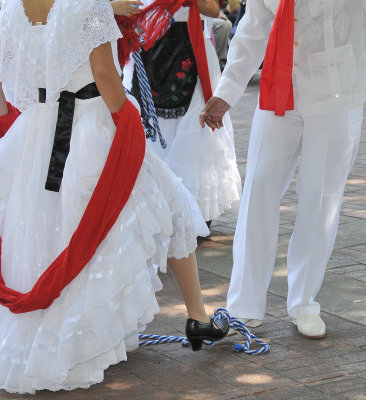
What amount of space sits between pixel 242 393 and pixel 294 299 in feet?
3.20

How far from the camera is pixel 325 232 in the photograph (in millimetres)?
4816

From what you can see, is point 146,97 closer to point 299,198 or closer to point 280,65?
point 280,65

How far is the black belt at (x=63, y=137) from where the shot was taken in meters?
4.18

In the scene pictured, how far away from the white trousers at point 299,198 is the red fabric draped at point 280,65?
105mm

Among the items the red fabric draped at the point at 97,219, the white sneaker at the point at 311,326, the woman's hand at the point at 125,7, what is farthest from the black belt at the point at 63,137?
the white sneaker at the point at 311,326

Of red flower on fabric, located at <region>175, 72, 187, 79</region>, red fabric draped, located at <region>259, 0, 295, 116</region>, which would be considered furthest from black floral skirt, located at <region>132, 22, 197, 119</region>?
red fabric draped, located at <region>259, 0, 295, 116</region>

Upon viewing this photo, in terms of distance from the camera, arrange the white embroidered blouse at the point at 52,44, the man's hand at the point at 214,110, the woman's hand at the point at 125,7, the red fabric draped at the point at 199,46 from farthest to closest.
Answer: the red fabric draped at the point at 199,46, the man's hand at the point at 214,110, the woman's hand at the point at 125,7, the white embroidered blouse at the point at 52,44

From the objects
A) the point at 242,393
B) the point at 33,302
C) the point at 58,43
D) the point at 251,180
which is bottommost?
the point at 242,393

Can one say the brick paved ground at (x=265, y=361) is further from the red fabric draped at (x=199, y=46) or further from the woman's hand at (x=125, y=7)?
the woman's hand at (x=125, y=7)

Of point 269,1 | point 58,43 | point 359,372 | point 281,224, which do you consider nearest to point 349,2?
point 269,1

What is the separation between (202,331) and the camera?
452 cm

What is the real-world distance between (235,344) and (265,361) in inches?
9.8

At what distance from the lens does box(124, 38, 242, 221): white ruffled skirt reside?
21.9 feet

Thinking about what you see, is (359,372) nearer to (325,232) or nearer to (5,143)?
(325,232)
